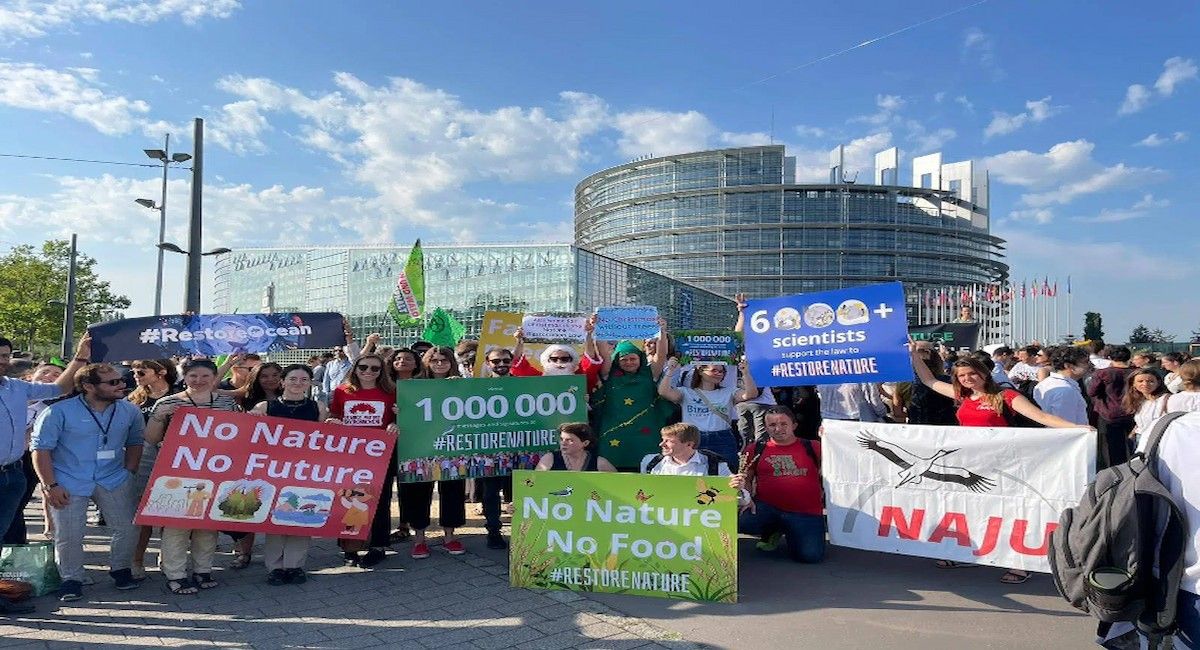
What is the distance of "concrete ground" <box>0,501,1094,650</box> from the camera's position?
438 centimetres

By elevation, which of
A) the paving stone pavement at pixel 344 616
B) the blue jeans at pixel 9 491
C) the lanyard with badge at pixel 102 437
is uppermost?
the lanyard with badge at pixel 102 437

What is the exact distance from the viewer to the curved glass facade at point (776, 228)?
9769 cm

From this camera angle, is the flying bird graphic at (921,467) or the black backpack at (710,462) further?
the black backpack at (710,462)

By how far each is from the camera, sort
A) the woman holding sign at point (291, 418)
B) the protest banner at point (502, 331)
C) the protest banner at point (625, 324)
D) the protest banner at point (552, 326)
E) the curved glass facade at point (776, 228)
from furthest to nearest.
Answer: the curved glass facade at point (776, 228)
the protest banner at point (502, 331)
the protest banner at point (552, 326)
the protest banner at point (625, 324)
the woman holding sign at point (291, 418)

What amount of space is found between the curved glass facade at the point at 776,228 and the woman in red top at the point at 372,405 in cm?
9090

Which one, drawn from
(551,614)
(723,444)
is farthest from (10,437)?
(723,444)

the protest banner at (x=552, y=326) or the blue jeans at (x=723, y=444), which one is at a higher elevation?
the protest banner at (x=552, y=326)

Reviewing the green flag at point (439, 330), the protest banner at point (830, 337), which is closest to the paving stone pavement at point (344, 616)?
the protest banner at point (830, 337)

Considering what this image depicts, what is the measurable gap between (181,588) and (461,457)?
218 cm

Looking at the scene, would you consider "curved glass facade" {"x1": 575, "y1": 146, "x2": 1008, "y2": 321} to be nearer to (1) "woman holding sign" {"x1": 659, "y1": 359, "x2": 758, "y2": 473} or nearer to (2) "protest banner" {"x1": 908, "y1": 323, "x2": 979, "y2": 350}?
(2) "protest banner" {"x1": 908, "y1": 323, "x2": 979, "y2": 350}

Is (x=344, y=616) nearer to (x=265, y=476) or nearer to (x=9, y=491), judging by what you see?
(x=265, y=476)

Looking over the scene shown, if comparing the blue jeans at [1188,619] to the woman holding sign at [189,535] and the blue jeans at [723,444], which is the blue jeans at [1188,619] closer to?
the blue jeans at [723,444]

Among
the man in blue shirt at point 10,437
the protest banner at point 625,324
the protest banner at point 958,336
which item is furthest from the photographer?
the protest banner at point 958,336

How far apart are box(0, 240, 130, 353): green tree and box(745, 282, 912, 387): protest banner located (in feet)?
121
